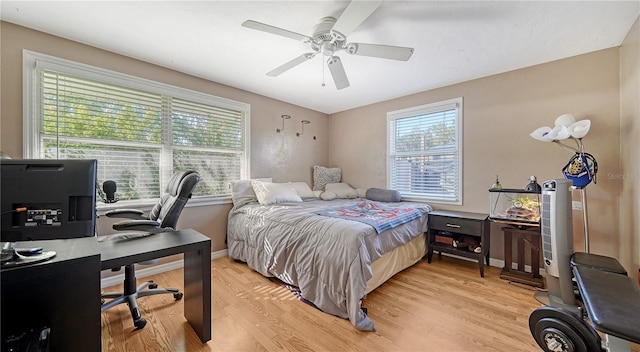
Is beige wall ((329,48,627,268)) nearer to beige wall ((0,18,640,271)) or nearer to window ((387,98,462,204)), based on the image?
beige wall ((0,18,640,271))

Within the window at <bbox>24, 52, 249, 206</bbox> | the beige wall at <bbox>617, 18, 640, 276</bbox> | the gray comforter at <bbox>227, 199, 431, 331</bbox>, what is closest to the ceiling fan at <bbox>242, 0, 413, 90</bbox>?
the gray comforter at <bbox>227, 199, 431, 331</bbox>

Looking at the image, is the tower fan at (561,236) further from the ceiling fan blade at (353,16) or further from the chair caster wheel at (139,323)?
the chair caster wheel at (139,323)

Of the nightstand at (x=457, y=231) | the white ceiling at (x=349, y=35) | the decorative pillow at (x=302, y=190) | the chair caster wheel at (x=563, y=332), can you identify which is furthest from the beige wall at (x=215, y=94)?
the chair caster wheel at (x=563, y=332)

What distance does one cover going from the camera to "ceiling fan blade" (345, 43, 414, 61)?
183 cm

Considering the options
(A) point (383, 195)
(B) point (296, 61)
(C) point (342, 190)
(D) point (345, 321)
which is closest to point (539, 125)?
(A) point (383, 195)

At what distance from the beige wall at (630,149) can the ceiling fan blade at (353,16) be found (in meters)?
2.22

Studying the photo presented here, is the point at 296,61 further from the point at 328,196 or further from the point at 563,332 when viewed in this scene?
the point at 563,332

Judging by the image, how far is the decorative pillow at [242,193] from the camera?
10.5 ft

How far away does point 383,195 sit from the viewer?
3.73m

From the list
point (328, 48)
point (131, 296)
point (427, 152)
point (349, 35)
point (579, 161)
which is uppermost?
point (349, 35)

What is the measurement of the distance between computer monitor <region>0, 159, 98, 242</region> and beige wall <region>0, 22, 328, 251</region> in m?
1.79

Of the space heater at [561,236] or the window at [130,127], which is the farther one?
the window at [130,127]

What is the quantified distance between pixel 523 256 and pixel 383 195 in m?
1.77

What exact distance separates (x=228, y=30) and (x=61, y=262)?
6.52 feet
